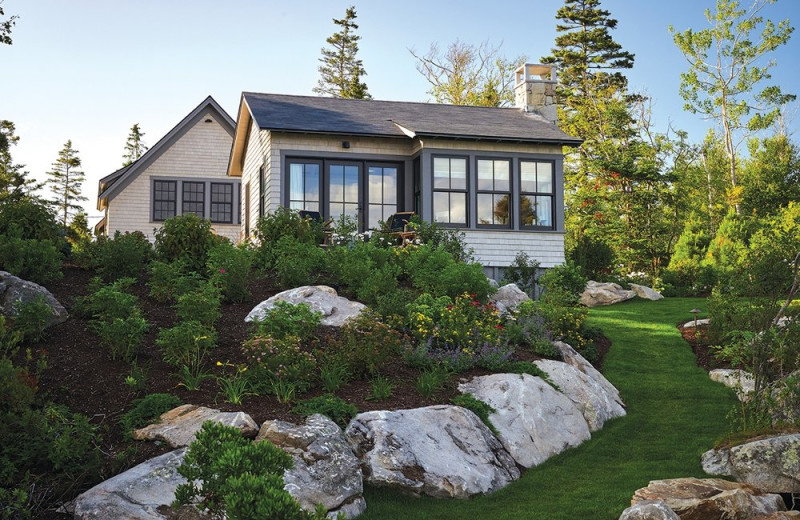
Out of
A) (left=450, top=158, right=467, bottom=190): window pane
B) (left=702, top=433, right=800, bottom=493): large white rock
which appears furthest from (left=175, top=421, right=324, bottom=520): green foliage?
(left=450, top=158, right=467, bottom=190): window pane

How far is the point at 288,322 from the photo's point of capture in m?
8.95

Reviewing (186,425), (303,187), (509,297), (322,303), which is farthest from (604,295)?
(186,425)

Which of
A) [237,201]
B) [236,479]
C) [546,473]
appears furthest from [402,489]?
[237,201]

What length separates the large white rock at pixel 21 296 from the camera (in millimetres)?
9191

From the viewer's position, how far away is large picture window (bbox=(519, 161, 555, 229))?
1797 centimetres

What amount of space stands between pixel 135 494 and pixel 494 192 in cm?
1293

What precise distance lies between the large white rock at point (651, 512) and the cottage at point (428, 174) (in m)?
11.4

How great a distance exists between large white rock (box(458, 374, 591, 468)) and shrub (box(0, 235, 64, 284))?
5.88m

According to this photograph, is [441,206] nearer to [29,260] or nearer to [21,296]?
[29,260]

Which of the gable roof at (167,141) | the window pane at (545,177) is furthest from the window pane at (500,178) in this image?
the gable roof at (167,141)

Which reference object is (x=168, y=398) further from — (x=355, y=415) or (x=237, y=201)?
(x=237, y=201)

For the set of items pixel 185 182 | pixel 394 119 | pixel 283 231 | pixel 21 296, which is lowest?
pixel 21 296

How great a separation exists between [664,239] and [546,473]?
1949 cm

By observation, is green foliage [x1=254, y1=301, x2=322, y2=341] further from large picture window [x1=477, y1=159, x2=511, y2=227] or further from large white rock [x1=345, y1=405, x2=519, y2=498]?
large picture window [x1=477, y1=159, x2=511, y2=227]
